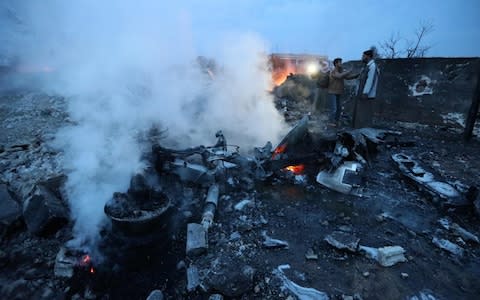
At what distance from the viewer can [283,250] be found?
2.99 meters

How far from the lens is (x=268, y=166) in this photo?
4.47 meters

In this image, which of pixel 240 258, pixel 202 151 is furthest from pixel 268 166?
pixel 240 258

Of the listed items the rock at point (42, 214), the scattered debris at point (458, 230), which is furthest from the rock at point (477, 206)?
the rock at point (42, 214)

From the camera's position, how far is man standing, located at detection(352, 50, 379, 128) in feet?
19.5

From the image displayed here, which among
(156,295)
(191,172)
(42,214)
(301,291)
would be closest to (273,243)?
(301,291)

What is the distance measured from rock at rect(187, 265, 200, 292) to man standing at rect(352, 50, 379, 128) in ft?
19.4

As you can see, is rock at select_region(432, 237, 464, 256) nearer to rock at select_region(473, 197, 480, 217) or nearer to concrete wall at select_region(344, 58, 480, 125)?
rock at select_region(473, 197, 480, 217)

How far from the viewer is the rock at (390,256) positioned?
2664mm

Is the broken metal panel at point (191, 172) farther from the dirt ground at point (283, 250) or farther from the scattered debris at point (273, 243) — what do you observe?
the scattered debris at point (273, 243)

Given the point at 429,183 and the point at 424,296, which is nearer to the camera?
the point at 424,296

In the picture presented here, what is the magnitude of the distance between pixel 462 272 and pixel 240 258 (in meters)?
2.47

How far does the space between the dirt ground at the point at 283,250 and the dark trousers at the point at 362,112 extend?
245 centimetres

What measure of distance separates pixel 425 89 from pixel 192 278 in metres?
8.61

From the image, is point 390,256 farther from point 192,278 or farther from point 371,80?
point 371,80
